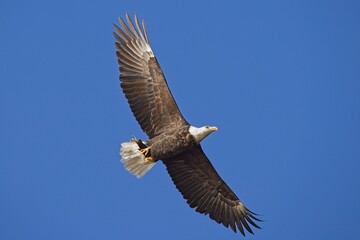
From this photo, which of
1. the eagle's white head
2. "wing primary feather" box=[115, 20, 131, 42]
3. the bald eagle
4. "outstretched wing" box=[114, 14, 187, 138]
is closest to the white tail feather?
the bald eagle

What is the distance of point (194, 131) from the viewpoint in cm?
1077

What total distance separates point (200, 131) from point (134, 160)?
124cm

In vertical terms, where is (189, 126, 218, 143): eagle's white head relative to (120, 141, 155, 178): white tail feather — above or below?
above

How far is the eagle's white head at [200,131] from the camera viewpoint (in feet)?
35.3

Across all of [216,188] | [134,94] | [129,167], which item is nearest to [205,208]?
[216,188]

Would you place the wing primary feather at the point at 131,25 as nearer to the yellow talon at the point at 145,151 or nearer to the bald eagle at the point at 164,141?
the bald eagle at the point at 164,141

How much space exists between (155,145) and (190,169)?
97cm

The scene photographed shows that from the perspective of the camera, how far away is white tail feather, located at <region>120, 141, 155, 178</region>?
431 inches

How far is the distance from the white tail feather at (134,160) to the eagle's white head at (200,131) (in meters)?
0.87

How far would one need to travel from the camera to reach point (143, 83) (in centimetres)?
1125

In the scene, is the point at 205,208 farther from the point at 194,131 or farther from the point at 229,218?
the point at 194,131

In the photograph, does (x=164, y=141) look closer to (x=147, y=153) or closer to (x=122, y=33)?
(x=147, y=153)

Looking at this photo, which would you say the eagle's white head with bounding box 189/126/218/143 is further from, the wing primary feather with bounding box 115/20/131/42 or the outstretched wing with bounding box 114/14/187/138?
the wing primary feather with bounding box 115/20/131/42

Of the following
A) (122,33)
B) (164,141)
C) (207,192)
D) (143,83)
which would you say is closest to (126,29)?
(122,33)
